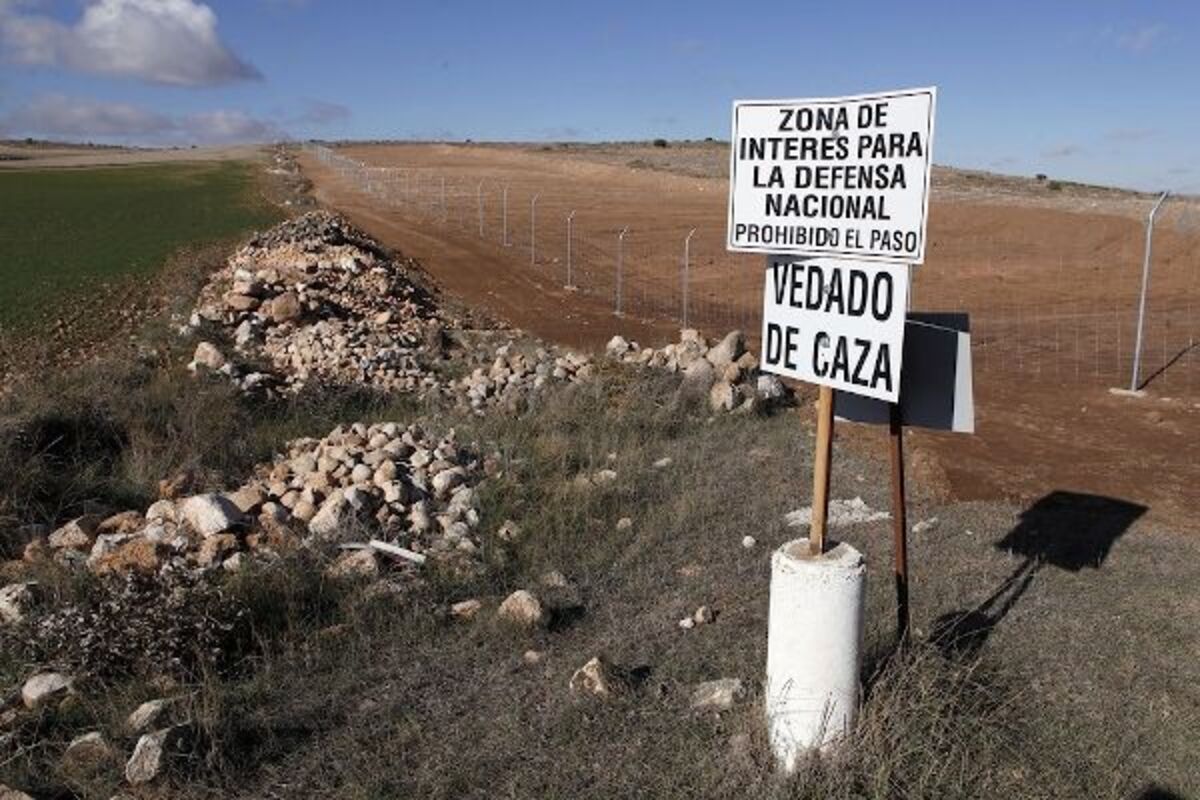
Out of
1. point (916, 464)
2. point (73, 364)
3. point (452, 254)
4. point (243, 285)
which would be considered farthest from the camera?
point (452, 254)

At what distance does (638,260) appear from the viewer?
31.3m

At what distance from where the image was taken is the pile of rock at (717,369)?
12.1 metres

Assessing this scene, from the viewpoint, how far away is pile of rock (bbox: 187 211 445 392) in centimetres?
1435

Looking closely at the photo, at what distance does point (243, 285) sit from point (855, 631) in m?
16.1

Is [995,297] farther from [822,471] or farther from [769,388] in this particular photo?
[822,471]

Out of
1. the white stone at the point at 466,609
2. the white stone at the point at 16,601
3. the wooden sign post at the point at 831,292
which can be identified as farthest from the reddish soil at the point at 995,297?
the white stone at the point at 16,601

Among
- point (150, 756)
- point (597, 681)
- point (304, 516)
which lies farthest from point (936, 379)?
point (304, 516)

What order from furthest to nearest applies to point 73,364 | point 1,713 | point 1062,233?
point 1062,233 → point 73,364 → point 1,713

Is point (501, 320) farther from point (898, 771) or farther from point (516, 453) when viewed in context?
point (898, 771)

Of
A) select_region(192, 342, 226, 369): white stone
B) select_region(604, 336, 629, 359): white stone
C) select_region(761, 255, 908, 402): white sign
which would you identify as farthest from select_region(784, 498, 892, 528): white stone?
select_region(192, 342, 226, 369): white stone

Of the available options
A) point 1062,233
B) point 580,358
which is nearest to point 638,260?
point 1062,233

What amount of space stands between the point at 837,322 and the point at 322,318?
14.2 m

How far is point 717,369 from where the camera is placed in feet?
42.9

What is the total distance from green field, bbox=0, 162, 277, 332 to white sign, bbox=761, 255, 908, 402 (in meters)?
18.9
